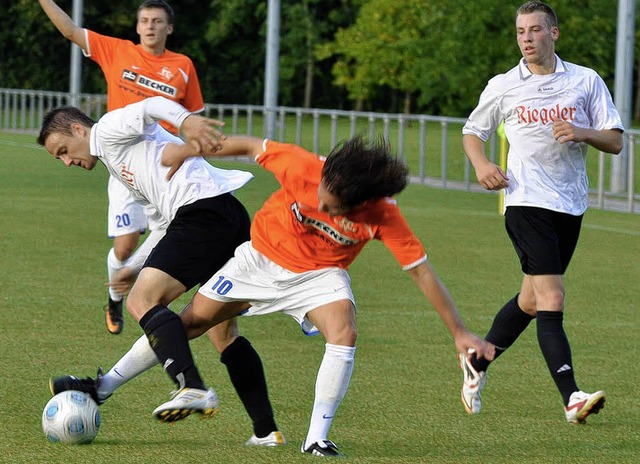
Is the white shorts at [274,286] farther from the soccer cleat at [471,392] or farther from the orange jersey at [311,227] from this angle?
the soccer cleat at [471,392]

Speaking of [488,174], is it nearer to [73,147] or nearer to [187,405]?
[73,147]

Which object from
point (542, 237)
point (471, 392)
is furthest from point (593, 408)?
point (542, 237)

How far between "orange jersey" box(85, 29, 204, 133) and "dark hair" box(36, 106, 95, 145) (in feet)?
12.4

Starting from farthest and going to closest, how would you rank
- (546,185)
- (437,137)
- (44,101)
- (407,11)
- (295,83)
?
1. (295,83)
2. (407,11)
3. (44,101)
4. (437,137)
5. (546,185)

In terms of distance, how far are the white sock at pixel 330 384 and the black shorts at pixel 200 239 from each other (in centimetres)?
80

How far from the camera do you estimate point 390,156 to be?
18.8 feet

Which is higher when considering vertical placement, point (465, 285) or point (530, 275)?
point (530, 275)

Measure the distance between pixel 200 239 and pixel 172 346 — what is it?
2.12 feet

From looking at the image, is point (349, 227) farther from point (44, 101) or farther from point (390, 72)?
point (390, 72)

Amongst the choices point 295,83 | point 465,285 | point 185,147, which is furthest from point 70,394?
point 295,83

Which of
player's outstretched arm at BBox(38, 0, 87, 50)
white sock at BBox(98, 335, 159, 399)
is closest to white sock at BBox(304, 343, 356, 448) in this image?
white sock at BBox(98, 335, 159, 399)

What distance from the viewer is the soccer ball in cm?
618

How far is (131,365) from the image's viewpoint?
6297 mm

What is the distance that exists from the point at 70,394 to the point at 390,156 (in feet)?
6.01
